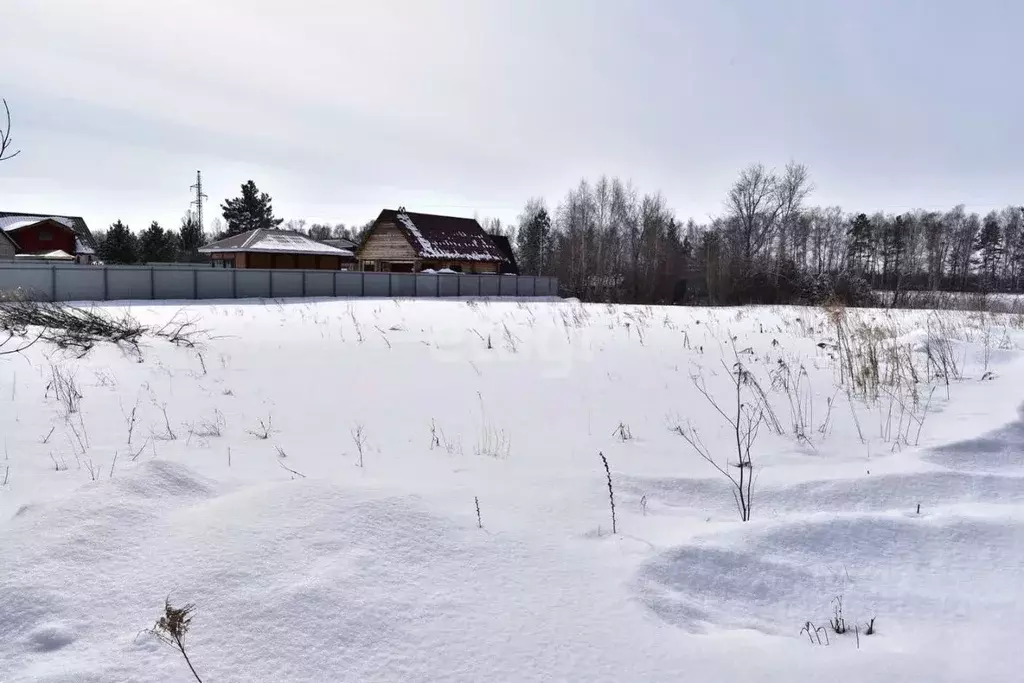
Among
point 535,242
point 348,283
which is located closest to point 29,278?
point 348,283

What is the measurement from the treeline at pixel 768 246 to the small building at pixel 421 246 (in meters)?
7.42

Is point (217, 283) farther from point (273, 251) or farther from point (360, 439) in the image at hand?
point (360, 439)

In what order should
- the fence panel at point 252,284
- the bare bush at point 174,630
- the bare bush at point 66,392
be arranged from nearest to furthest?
1. the bare bush at point 174,630
2. the bare bush at point 66,392
3. the fence panel at point 252,284

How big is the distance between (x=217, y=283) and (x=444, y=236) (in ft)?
62.1

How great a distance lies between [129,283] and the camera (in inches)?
851

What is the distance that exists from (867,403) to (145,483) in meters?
5.66

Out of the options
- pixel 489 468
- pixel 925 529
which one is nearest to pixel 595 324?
pixel 489 468

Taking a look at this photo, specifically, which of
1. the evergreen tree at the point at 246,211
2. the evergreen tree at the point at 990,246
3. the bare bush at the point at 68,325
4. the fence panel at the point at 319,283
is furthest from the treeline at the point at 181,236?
the evergreen tree at the point at 990,246

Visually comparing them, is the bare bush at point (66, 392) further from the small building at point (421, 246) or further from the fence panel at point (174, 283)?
the small building at point (421, 246)

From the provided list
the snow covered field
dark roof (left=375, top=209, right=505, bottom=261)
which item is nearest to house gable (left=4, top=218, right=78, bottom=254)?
dark roof (left=375, top=209, right=505, bottom=261)

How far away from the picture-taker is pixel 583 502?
A: 3.01 metres

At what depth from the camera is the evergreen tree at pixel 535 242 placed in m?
61.6

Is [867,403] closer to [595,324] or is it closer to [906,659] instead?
[906,659]

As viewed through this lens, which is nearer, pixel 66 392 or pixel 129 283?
pixel 66 392
